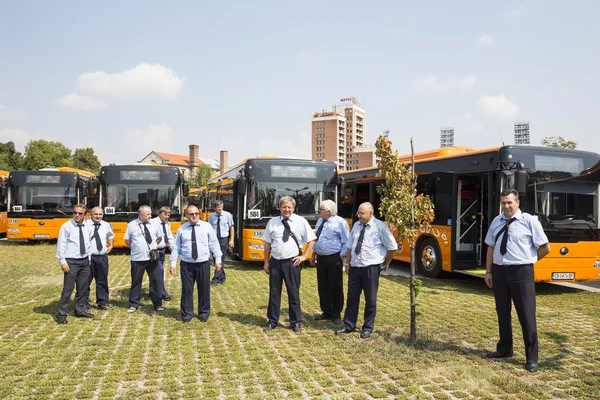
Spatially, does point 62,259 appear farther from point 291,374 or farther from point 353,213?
point 353,213

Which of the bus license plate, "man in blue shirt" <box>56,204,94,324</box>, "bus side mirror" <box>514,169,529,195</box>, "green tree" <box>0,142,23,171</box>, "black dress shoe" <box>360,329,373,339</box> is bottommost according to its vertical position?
"black dress shoe" <box>360,329,373,339</box>

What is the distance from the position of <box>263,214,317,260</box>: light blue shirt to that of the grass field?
3.62 ft

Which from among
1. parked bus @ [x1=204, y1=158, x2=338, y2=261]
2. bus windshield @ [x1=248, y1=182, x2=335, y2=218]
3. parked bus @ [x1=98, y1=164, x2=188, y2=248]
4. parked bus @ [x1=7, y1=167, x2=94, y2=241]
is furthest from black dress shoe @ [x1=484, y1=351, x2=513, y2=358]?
parked bus @ [x1=7, y1=167, x2=94, y2=241]

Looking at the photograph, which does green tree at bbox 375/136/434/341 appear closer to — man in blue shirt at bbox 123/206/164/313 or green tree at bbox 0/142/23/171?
man in blue shirt at bbox 123/206/164/313

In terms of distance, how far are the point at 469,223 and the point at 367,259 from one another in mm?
5426

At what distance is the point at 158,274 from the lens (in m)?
8.06

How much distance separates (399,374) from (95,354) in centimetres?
352

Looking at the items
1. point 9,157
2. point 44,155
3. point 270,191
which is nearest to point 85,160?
point 44,155

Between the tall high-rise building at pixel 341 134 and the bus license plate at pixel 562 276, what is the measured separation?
11829cm

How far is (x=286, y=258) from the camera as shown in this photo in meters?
6.79

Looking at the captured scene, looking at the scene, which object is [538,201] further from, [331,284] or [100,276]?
[100,276]

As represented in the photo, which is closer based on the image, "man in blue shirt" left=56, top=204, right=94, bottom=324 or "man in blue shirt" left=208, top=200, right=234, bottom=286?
"man in blue shirt" left=56, top=204, right=94, bottom=324

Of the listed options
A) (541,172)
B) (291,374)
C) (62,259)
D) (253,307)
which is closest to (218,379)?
(291,374)

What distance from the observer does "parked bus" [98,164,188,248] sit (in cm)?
1512
